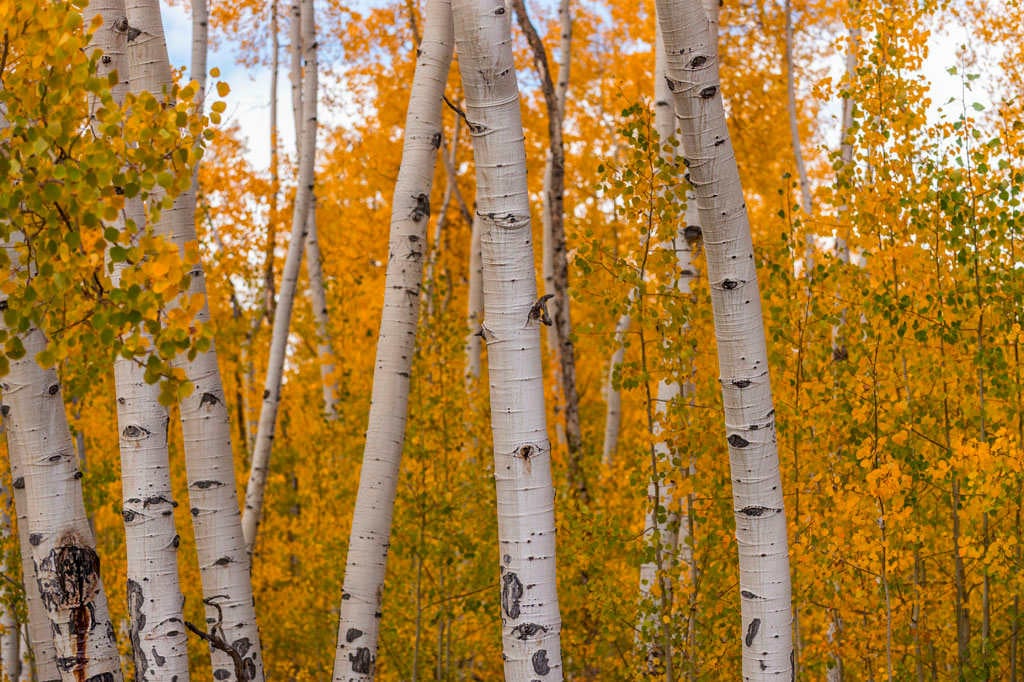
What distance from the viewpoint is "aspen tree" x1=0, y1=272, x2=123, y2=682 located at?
334 centimetres

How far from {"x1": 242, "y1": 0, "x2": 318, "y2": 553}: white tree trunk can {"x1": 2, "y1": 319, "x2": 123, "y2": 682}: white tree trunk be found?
9.31ft

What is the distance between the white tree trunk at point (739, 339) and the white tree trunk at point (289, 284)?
12.3 ft

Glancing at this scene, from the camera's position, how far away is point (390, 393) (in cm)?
405

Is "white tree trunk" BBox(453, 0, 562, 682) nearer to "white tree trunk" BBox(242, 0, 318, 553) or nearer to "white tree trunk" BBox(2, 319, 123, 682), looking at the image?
"white tree trunk" BBox(2, 319, 123, 682)

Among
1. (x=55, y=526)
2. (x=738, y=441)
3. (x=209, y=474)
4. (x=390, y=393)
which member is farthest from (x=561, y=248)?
(x=55, y=526)

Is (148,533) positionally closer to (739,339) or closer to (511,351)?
(511,351)

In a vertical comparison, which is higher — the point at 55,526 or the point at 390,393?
the point at 390,393

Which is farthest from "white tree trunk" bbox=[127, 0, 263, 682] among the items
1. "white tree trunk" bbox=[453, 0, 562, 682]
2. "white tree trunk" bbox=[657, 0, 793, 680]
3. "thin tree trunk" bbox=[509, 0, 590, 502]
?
"thin tree trunk" bbox=[509, 0, 590, 502]

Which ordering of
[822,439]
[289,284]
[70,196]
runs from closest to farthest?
[70,196] < [822,439] < [289,284]

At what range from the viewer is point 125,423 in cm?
361

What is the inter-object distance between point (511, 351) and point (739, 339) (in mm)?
802

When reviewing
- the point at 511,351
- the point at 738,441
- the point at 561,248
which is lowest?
the point at 738,441

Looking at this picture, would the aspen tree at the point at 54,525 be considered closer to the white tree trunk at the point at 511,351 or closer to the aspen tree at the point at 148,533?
the aspen tree at the point at 148,533

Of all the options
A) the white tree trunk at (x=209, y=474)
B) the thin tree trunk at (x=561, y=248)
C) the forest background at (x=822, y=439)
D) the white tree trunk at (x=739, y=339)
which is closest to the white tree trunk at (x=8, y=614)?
the forest background at (x=822, y=439)
